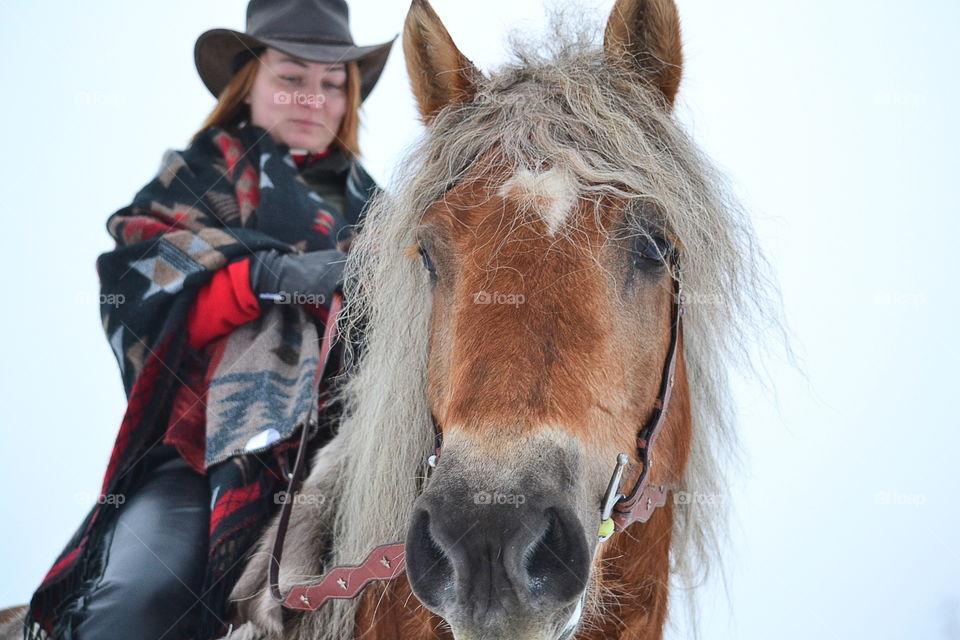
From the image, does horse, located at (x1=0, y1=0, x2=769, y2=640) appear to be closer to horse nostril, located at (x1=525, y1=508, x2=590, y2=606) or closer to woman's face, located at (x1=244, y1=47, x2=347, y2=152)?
horse nostril, located at (x1=525, y1=508, x2=590, y2=606)

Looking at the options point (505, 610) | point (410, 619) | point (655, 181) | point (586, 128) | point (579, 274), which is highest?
point (586, 128)

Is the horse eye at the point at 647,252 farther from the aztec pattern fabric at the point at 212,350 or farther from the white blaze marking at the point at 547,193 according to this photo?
the aztec pattern fabric at the point at 212,350

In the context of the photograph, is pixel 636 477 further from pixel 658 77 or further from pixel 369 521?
pixel 658 77

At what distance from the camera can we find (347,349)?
2.26 meters

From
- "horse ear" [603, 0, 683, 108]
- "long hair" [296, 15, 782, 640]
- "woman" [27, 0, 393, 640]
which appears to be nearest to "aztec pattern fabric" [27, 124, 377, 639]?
"woman" [27, 0, 393, 640]

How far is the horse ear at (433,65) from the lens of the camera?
1.99 metres

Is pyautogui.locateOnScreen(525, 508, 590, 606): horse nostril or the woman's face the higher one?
the woman's face

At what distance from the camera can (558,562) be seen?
4.21ft

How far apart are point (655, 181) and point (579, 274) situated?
0.36m

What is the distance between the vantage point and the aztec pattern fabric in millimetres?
2203

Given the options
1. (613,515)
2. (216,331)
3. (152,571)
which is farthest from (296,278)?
(613,515)

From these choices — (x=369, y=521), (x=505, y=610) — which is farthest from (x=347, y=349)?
(x=505, y=610)

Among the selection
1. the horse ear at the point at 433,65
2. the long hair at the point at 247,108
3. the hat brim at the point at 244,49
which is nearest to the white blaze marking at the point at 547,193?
the horse ear at the point at 433,65

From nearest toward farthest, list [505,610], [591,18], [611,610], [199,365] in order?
[505,610] < [611,610] < [591,18] < [199,365]
